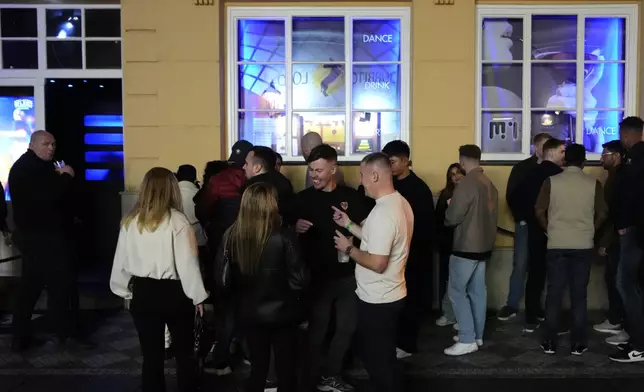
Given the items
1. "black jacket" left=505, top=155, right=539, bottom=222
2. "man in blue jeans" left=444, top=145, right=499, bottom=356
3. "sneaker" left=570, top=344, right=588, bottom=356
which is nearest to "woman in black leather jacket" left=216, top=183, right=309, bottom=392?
"man in blue jeans" left=444, top=145, right=499, bottom=356

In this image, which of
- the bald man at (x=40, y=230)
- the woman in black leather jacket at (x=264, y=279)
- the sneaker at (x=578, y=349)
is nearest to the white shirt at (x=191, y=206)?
the bald man at (x=40, y=230)

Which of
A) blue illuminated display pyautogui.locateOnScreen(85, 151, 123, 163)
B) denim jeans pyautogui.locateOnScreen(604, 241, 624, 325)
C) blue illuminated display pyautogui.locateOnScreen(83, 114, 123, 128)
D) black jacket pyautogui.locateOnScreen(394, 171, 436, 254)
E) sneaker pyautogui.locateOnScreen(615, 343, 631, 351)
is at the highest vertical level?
blue illuminated display pyautogui.locateOnScreen(83, 114, 123, 128)

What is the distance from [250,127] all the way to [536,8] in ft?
13.1

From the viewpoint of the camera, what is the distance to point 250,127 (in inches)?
356

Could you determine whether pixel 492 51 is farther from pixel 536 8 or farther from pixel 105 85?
pixel 105 85

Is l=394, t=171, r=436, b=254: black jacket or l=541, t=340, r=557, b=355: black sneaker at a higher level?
l=394, t=171, r=436, b=254: black jacket

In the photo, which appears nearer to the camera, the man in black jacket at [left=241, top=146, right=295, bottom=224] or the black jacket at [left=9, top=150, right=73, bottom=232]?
the man in black jacket at [left=241, top=146, right=295, bottom=224]

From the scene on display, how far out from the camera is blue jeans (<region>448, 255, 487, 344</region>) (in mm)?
6938

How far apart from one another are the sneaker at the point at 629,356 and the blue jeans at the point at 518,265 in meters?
1.61

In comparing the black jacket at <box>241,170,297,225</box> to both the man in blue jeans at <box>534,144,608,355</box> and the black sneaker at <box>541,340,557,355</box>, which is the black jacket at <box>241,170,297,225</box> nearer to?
the man in blue jeans at <box>534,144,608,355</box>

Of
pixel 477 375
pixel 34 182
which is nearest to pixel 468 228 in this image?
pixel 477 375

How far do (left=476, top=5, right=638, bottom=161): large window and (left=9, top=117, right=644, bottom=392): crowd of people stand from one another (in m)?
1.05

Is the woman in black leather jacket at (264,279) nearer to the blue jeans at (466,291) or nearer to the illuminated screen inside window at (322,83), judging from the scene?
the blue jeans at (466,291)

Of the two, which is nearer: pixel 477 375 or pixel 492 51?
pixel 477 375
